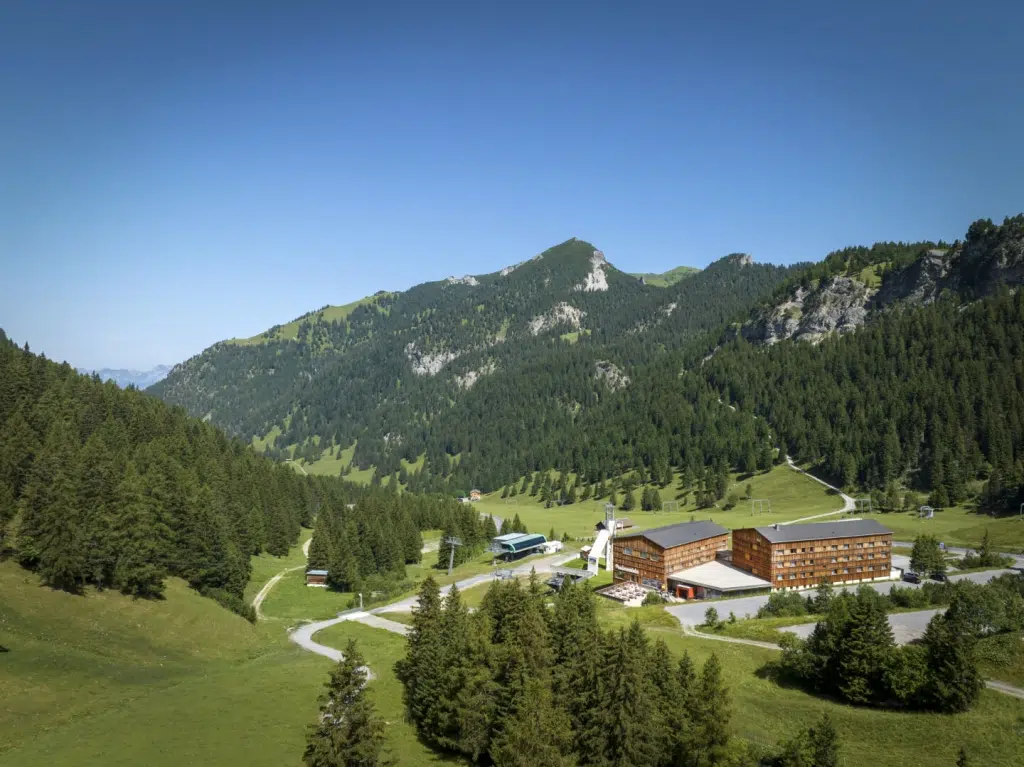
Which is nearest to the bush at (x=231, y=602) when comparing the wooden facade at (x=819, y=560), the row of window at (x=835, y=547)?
the wooden facade at (x=819, y=560)

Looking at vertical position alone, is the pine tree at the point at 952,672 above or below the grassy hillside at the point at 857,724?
above

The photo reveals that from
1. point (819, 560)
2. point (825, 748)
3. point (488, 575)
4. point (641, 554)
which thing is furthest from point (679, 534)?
point (825, 748)

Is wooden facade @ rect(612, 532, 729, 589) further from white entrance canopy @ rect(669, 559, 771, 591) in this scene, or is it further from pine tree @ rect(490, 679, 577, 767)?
pine tree @ rect(490, 679, 577, 767)

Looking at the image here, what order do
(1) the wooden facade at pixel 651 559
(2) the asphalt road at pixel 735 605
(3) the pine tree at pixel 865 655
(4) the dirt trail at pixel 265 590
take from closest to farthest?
(3) the pine tree at pixel 865 655 → (2) the asphalt road at pixel 735 605 → (4) the dirt trail at pixel 265 590 → (1) the wooden facade at pixel 651 559

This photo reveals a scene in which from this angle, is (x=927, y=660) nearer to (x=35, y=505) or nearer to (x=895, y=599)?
(x=895, y=599)

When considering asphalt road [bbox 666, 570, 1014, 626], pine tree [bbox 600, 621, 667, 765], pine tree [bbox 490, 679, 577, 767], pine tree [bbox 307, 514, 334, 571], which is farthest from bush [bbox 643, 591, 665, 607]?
pine tree [bbox 307, 514, 334, 571]

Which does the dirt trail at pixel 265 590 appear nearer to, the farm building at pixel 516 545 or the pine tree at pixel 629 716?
the farm building at pixel 516 545

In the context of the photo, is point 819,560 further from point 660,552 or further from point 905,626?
point 905,626
